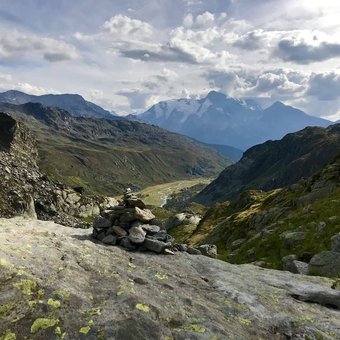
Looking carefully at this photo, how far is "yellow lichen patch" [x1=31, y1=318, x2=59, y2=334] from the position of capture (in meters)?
14.5

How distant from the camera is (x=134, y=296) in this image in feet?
57.3

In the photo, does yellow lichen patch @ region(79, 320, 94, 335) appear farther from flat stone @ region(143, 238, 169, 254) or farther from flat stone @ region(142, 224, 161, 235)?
flat stone @ region(142, 224, 161, 235)

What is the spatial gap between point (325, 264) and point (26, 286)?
927 inches

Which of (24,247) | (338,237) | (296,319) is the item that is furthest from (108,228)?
(338,237)

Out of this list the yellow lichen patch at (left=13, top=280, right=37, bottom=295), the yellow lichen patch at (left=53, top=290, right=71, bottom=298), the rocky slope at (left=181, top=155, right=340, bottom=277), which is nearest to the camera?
the yellow lichen patch at (left=13, top=280, right=37, bottom=295)

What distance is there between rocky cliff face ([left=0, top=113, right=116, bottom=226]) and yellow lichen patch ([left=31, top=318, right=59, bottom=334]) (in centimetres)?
8900

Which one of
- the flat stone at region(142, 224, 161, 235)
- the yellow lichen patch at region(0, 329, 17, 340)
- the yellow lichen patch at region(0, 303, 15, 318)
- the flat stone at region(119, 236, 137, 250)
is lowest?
the yellow lichen patch at region(0, 329, 17, 340)

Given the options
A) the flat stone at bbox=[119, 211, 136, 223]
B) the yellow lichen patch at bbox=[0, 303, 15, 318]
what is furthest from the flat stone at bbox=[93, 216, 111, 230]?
the yellow lichen patch at bbox=[0, 303, 15, 318]

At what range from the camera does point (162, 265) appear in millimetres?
22250

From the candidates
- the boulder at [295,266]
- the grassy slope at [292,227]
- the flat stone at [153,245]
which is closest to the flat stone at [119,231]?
the flat stone at [153,245]

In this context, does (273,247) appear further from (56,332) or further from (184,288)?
(56,332)

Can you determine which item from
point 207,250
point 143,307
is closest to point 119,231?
point 143,307

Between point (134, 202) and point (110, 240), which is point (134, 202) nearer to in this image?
point (134, 202)

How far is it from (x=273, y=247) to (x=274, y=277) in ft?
56.3
